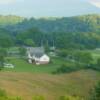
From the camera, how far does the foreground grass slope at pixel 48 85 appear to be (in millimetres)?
20844

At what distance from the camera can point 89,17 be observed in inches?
4075

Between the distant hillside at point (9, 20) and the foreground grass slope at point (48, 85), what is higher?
the foreground grass slope at point (48, 85)

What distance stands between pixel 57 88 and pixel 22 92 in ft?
12.2

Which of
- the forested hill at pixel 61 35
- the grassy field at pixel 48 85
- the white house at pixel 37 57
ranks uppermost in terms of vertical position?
the grassy field at pixel 48 85

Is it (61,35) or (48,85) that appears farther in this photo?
(61,35)

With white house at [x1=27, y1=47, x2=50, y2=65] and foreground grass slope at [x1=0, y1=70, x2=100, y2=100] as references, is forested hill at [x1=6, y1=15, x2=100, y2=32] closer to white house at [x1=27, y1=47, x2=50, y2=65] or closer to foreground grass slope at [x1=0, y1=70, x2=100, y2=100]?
white house at [x1=27, y1=47, x2=50, y2=65]

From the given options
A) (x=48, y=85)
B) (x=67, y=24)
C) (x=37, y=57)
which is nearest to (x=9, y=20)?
(x=67, y=24)

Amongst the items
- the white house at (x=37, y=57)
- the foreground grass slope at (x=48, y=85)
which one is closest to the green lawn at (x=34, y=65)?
the white house at (x=37, y=57)

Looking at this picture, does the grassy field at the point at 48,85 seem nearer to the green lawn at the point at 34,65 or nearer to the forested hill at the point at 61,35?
the green lawn at the point at 34,65

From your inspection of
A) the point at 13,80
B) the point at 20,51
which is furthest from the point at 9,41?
the point at 13,80

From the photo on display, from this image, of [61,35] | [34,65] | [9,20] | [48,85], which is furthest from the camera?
[9,20]

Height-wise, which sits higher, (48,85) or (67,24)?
(48,85)

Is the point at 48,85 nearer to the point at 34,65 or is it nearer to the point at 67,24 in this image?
the point at 34,65

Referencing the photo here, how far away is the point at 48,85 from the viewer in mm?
24453
